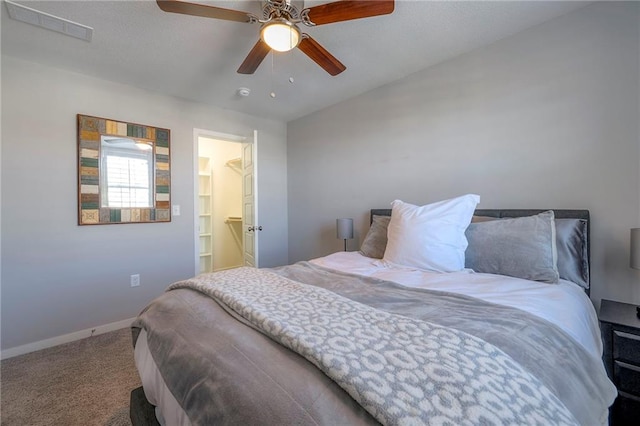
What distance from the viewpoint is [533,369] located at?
0.75m

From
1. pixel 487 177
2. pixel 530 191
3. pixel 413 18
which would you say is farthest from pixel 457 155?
pixel 413 18

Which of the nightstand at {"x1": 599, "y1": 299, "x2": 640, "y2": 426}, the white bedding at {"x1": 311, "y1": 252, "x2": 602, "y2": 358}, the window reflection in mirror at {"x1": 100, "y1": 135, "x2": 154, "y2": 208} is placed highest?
the window reflection in mirror at {"x1": 100, "y1": 135, "x2": 154, "y2": 208}

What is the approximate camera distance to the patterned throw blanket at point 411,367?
1.82 ft

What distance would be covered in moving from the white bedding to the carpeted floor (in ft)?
5.48

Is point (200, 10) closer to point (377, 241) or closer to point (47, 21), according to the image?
point (47, 21)

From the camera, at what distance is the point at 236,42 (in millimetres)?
2127

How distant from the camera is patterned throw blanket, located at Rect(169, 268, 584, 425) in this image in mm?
553

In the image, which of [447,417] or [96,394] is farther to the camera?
[96,394]

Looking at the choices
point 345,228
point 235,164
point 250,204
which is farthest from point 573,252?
point 235,164

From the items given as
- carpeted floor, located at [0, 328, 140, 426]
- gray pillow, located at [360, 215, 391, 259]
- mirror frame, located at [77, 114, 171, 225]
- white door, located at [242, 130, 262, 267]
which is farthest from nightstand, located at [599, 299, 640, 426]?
mirror frame, located at [77, 114, 171, 225]

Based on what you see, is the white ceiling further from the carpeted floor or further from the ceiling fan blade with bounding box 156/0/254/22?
the carpeted floor

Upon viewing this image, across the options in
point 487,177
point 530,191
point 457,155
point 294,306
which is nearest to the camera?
point 294,306

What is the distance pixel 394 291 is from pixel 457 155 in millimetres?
1613

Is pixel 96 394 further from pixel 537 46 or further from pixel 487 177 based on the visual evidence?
pixel 537 46
